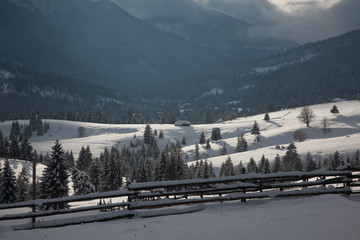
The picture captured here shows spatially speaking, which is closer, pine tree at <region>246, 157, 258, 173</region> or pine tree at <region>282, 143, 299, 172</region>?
pine tree at <region>246, 157, 258, 173</region>

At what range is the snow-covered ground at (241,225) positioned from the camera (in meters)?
11.3

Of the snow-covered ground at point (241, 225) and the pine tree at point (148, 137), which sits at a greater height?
the pine tree at point (148, 137)

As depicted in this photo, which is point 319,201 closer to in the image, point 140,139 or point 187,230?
point 187,230

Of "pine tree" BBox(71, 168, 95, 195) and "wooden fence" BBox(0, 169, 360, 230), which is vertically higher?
"wooden fence" BBox(0, 169, 360, 230)

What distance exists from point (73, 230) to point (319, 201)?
11.4m

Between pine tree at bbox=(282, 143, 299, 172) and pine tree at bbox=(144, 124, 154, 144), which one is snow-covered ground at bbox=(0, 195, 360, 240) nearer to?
pine tree at bbox=(282, 143, 299, 172)

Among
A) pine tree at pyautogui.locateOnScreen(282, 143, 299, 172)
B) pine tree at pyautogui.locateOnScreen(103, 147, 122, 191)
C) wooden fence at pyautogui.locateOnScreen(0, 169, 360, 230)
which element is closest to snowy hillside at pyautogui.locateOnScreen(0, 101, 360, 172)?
pine tree at pyautogui.locateOnScreen(282, 143, 299, 172)

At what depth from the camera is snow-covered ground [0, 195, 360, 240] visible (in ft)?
37.1

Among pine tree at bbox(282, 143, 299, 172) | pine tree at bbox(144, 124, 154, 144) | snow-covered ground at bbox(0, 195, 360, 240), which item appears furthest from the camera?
pine tree at bbox(144, 124, 154, 144)

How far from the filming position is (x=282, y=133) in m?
154

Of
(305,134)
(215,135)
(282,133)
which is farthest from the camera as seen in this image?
(215,135)

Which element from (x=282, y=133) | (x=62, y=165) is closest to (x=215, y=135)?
(x=282, y=133)

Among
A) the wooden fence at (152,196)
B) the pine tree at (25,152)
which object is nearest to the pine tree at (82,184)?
the wooden fence at (152,196)

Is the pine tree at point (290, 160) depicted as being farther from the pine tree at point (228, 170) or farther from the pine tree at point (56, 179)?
the pine tree at point (56, 179)
